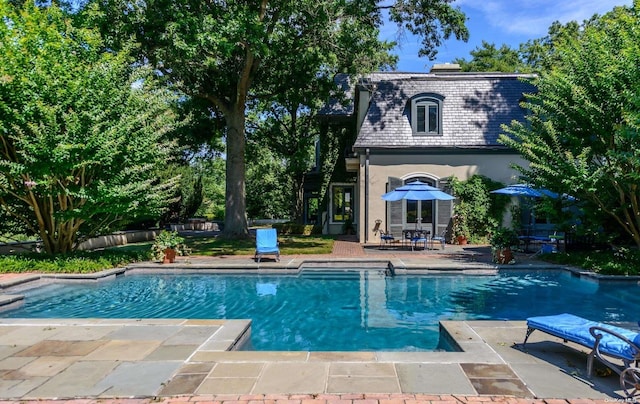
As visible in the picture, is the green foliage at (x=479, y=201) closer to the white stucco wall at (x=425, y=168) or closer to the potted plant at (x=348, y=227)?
the white stucco wall at (x=425, y=168)

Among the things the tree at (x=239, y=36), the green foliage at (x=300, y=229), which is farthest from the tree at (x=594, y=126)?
the green foliage at (x=300, y=229)

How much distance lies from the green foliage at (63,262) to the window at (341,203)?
12.4 m

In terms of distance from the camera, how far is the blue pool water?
7098 mm

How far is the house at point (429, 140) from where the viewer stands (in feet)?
58.6

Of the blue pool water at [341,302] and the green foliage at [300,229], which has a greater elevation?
the green foliage at [300,229]

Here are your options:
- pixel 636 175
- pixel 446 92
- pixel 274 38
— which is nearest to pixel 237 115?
pixel 274 38

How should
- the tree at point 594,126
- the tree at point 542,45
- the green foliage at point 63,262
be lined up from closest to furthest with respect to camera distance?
the tree at point 594,126 → the green foliage at point 63,262 → the tree at point 542,45

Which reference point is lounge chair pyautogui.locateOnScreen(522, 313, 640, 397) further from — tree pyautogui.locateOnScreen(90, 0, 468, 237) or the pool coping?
tree pyautogui.locateOnScreen(90, 0, 468, 237)

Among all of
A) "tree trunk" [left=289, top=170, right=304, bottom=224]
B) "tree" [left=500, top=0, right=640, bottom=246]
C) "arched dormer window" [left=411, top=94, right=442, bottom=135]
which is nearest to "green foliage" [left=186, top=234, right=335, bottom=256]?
"arched dormer window" [left=411, top=94, right=442, bottom=135]

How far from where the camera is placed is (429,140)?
1805 centimetres

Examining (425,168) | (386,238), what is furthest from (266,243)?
(425,168)

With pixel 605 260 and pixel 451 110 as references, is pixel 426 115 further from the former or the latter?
pixel 605 260

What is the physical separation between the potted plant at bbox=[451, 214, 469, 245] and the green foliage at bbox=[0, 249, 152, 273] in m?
12.7

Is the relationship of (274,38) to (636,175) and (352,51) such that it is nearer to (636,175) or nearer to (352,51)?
(352,51)
